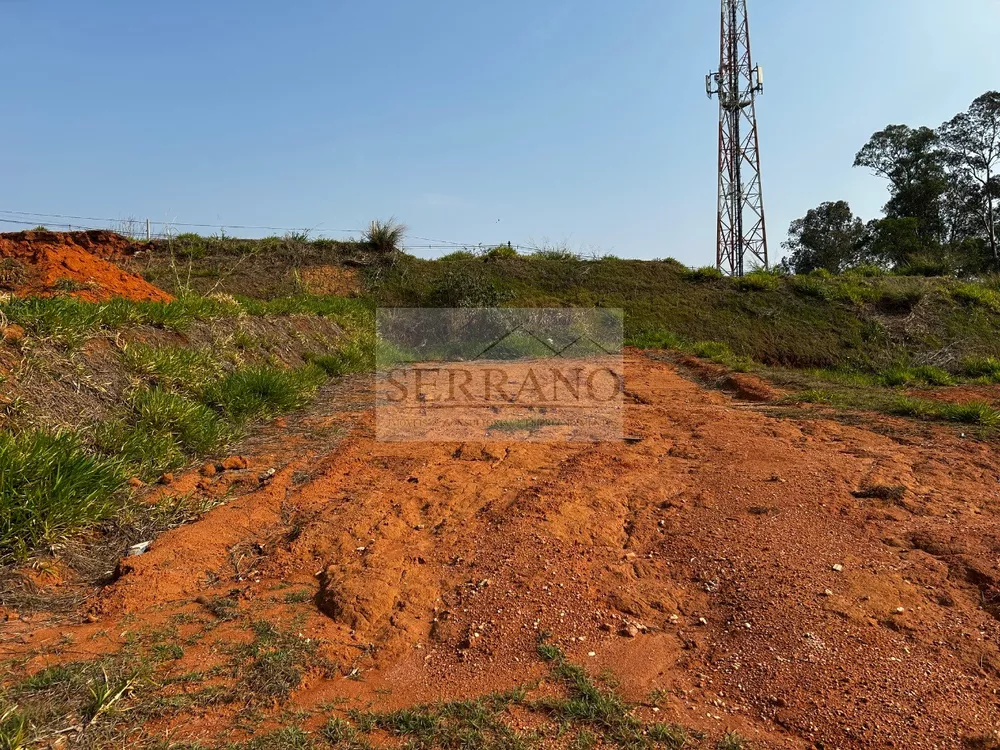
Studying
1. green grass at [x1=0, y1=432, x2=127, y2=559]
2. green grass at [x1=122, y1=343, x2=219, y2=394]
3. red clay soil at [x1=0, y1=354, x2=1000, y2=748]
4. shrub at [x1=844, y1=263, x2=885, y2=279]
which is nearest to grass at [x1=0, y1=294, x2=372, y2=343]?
green grass at [x1=122, y1=343, x2=219, y2=394]

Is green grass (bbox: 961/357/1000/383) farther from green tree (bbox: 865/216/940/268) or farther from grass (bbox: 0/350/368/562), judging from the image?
green tree (bbox: 865/216/940/268)

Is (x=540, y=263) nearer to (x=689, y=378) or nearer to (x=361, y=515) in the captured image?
(x=689, y=378)

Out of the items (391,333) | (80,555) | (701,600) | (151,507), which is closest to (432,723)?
(701,600)

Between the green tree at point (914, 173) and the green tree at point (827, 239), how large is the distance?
Answer: 1.80m

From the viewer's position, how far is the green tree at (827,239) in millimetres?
25016

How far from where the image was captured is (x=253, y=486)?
3480 mm

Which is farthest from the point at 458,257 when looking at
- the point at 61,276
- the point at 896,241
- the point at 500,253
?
the point at 896,241

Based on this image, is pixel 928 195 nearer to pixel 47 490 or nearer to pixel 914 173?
pixel 914 173

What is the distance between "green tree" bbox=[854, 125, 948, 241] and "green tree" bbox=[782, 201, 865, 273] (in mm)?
1799

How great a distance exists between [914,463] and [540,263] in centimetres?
1133

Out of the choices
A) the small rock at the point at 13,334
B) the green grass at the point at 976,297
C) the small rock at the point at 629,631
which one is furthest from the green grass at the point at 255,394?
the green grass at the point at 976,297

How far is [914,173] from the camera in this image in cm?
2414

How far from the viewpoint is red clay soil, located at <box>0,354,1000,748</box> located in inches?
64.7

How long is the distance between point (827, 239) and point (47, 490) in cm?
3076
